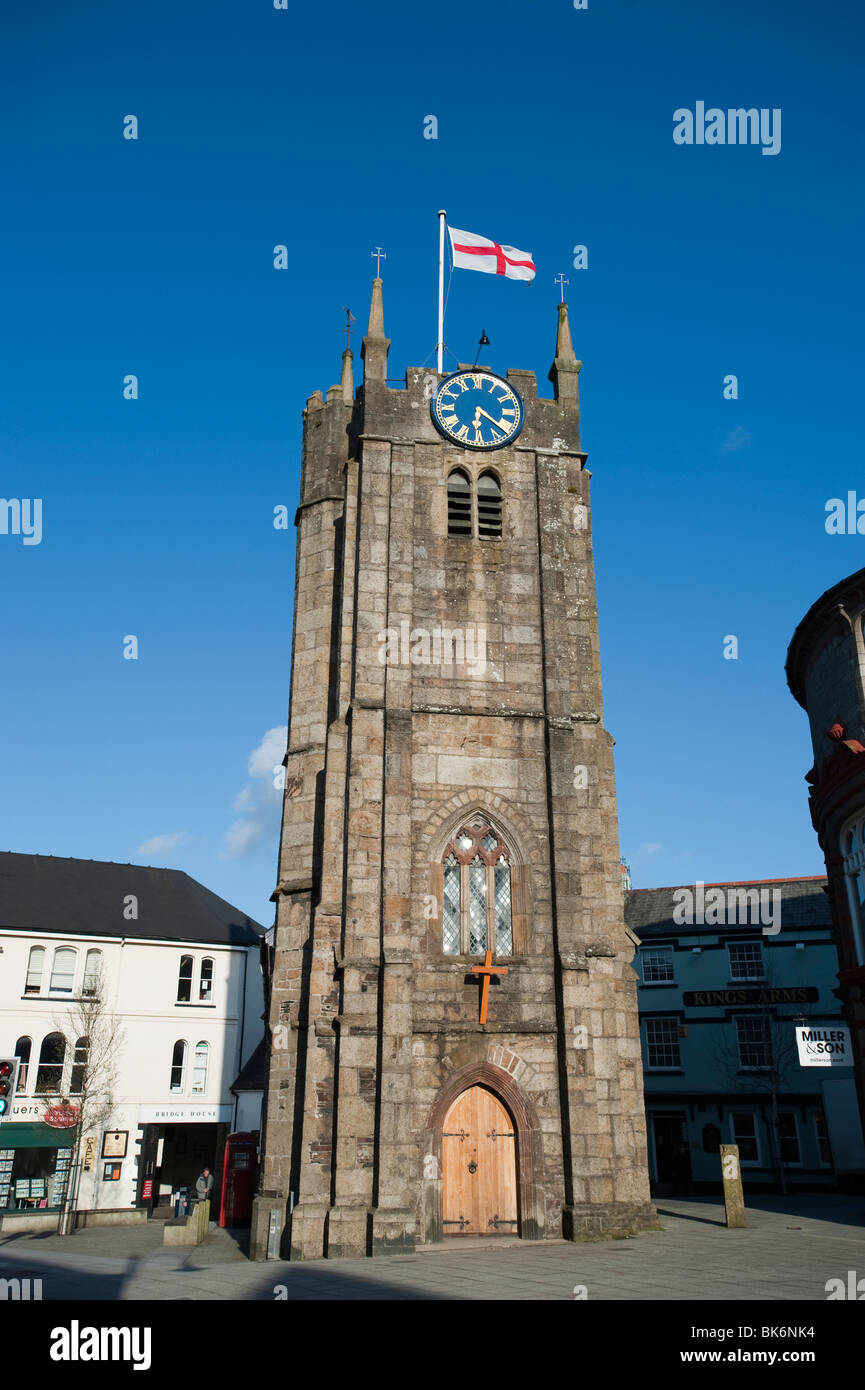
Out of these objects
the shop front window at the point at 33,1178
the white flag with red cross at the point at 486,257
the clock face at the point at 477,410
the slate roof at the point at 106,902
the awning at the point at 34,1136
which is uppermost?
the white flag with red cross at the point at 486,257

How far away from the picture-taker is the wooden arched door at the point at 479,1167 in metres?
19.4

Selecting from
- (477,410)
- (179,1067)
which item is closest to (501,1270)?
(477,410)

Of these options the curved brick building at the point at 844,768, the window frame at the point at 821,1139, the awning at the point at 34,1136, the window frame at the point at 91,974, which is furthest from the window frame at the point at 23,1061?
the window frame at the point at 821,1139

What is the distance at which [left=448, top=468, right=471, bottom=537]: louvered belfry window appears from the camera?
24.9 meters

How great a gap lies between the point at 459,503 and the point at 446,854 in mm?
9073

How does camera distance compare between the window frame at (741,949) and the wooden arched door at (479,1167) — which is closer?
the wooden arched door at (479,1167)

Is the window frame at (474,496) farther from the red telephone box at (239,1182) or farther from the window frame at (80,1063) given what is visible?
the window frame at (80,1063)

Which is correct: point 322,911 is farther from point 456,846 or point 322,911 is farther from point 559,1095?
point 559,1095

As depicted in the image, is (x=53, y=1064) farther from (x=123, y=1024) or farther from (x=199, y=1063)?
(x=199, y=1063)

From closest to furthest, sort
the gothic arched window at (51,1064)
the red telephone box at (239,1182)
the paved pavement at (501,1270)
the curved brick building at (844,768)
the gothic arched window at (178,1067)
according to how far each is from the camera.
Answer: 1. the paved pavement at (501,1270)
2. the curved brick building at (844,768)
3. the red telephone box at (239,1182)
4. the gothic arched window at (51,1064)
5. the gothic arched window at (178,1067)

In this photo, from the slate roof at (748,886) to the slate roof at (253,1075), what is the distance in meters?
15.9

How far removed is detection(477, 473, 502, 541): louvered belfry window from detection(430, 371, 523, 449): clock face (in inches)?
37.9

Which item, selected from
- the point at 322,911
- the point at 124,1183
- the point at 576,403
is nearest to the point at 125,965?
the point at 124,1183
